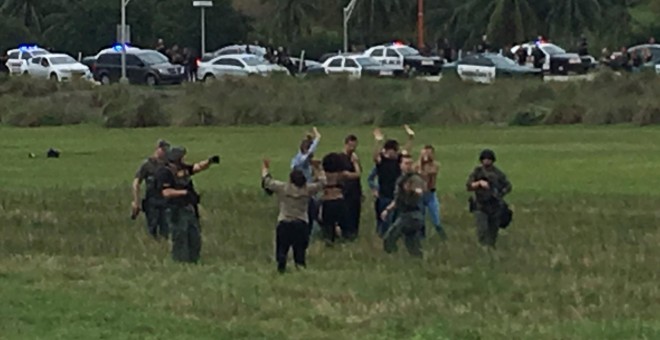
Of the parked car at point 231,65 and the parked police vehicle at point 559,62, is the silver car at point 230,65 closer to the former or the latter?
the parked car at point 231,65

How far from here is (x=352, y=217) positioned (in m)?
Result: 21.3

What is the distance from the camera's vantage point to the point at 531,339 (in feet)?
39.6

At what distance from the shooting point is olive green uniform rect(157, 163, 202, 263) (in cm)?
1820

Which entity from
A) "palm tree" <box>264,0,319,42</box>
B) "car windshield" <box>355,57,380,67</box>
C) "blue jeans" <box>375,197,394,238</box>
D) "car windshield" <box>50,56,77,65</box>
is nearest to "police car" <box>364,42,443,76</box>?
"car windshield" <box>355,57,380,67</box>

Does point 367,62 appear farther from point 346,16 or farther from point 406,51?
point 346,16

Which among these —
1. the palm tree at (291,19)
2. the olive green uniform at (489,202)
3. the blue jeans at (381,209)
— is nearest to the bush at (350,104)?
the blue jeans at (381,209)

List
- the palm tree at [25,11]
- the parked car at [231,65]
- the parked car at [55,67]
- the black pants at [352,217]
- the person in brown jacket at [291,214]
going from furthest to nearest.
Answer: the palm tree at [25,11]
the parked car at [55,67]
the parked car at [231,65]
the black pants at [352,217]
the person in brown jacket at [291,214]

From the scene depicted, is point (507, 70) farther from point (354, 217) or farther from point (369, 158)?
point (354, 217)

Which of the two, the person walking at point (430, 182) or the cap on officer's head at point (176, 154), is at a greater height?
the cap on officer's head at point (176, 154)

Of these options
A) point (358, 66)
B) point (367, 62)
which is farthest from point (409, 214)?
point (367, 62)

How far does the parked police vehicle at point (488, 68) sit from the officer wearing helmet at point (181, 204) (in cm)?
3945

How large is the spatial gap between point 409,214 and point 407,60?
50.3 metres

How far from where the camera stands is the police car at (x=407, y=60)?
6756 centimetres

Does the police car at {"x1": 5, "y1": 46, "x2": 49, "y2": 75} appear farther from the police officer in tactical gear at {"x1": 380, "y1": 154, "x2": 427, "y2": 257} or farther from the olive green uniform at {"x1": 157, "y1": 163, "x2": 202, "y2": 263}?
the olive green uniform at {"x1": 157, "y1": 163, "x2": 202, "y2": 263}
